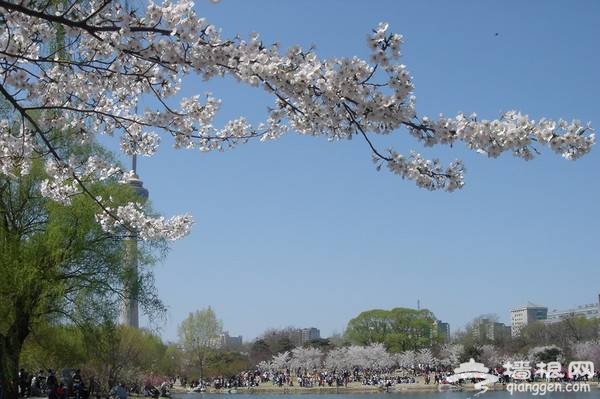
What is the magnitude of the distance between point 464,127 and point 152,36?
191cm

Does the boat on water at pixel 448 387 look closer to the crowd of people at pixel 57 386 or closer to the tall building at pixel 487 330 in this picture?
the crowd of people at pixel 57 386

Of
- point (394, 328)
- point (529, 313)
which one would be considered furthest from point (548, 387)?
point (529, 313)

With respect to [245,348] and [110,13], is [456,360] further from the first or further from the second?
[110,13]

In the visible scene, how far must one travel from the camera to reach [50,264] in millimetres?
15289

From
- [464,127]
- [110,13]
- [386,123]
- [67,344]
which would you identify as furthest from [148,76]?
[67,344]

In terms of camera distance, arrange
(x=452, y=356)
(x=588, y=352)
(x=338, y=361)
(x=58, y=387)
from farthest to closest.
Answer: (x=338, y=361)
(x=452, y=356)
(x=588, y=352)
(x=58, y=387)

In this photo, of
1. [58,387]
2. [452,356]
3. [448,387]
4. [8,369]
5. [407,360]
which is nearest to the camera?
[8,369]

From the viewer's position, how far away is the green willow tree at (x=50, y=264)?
575 inches

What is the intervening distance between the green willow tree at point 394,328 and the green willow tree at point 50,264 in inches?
2654

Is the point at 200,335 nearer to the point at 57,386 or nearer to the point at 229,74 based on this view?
the point at 57,386

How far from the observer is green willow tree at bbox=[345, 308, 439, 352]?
81.4 m

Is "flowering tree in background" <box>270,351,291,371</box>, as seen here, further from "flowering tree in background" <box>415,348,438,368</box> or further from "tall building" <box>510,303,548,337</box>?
"tall building" <box>510,303,548,337</box>

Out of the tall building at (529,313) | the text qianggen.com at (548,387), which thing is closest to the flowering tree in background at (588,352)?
the text qianggen.com at (548,387)

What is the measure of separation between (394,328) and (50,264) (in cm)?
7240
